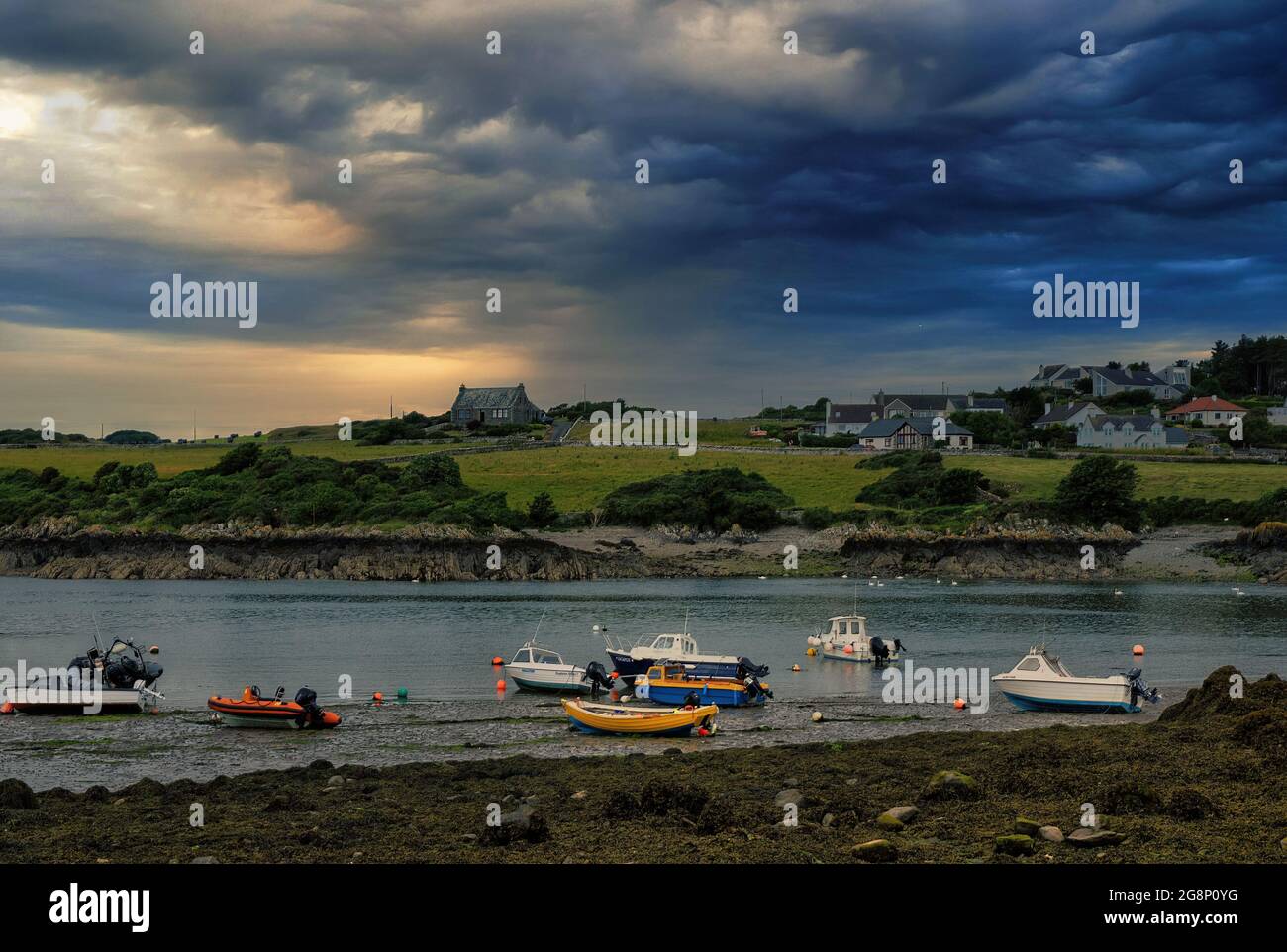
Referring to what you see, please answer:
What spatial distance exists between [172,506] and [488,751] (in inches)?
3786

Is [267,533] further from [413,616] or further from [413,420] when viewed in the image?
[413,420]

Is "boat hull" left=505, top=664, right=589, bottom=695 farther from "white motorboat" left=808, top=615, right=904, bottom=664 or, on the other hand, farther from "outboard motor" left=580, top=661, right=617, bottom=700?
"white motorboat" left=808, top=615, right=904, bottom=664

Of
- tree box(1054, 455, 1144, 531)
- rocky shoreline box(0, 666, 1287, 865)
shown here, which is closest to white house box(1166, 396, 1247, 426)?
tree box(1054, 455, 1144, 531)

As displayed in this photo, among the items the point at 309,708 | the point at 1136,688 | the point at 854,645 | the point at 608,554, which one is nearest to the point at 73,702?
the point at 309,708

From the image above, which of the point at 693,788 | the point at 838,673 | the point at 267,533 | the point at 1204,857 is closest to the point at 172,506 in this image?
the point at 267,533

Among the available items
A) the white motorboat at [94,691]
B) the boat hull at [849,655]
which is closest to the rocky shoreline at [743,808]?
the white motorboat at [94,691]

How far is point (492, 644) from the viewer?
55.0 meters

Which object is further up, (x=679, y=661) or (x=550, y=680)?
(x=679, y=661)

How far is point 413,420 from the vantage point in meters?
191

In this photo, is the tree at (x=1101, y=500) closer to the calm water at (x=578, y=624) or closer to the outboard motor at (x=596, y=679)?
the calm water at (x=578, y=624)

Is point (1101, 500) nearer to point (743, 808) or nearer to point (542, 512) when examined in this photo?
point (542, 512)

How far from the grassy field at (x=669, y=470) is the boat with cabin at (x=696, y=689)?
237ft

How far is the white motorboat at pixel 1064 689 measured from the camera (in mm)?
35875

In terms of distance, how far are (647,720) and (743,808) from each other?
1269 centimetres
